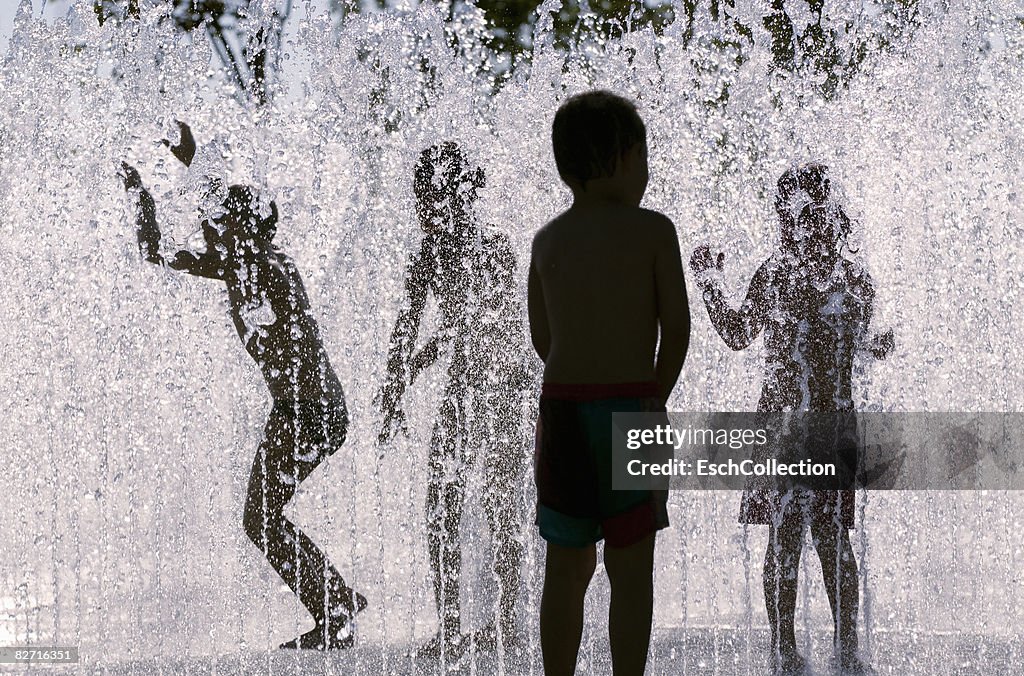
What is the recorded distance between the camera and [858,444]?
406 cm

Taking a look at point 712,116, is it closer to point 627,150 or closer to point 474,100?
point 474,100

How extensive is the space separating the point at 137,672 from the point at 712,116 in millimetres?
4056

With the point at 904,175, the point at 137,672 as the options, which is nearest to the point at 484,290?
the point at 137,672

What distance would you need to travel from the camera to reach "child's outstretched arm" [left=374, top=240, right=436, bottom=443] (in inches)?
165

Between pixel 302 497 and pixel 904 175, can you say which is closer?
pixel 904 175

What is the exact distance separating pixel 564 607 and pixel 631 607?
0.47ft

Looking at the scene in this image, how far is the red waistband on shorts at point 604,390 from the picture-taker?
244 cm

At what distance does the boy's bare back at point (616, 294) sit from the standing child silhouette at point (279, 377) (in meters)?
2.00

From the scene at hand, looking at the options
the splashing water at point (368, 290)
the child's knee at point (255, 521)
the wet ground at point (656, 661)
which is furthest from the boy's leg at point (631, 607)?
the child's knee at point (255, 521)

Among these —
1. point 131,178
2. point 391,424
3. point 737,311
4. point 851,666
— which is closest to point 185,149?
point 131,178

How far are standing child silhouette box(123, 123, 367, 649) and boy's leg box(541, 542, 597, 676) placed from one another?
76.1 inches

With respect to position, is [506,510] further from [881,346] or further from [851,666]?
[881,346]

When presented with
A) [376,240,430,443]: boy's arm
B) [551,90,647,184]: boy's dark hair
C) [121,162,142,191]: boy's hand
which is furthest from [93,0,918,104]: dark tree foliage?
[551,90,647,184]: boy's dark hair

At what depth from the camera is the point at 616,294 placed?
2.45 m
